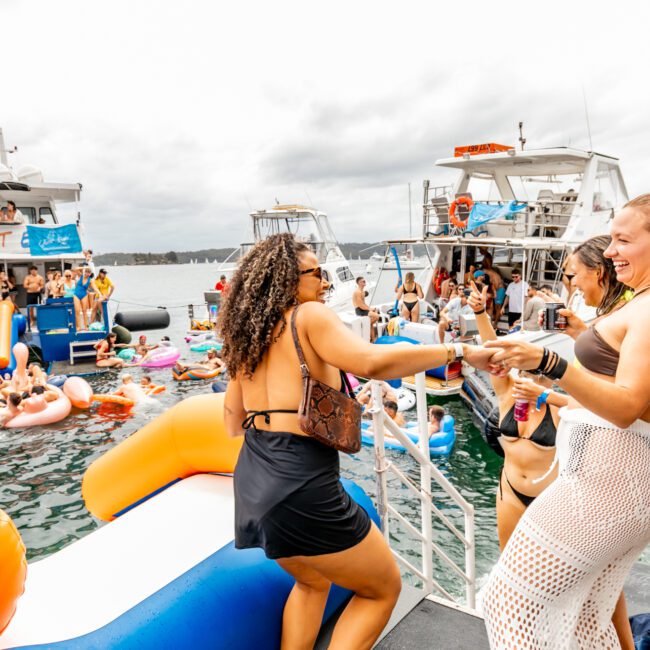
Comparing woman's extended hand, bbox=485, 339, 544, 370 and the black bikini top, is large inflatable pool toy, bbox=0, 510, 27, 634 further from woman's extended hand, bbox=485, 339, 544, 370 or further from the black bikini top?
the black bikini top

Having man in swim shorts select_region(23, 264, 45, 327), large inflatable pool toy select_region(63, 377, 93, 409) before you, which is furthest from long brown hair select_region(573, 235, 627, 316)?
man in swim shorts select_region(23, 264, 45, 327)

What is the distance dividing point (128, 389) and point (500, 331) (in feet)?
27.7

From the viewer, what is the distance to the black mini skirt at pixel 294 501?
1778mm

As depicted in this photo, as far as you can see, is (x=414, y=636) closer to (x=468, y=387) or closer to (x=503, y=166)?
(x=468, y=387)

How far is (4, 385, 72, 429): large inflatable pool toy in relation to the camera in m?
9.58

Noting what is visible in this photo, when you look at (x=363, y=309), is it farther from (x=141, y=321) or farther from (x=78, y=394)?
(x=141, y=321)

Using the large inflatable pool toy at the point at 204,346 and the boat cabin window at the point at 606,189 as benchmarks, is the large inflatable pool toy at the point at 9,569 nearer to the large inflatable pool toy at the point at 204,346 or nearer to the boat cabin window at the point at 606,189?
the boat cabin window at the point at 606,189

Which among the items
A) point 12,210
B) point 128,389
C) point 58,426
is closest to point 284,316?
point 58,426

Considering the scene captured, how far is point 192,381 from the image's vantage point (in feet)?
43.4

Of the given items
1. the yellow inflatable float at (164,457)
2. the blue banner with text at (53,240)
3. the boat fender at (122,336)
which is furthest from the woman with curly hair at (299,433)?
the boat fender at (122,336)

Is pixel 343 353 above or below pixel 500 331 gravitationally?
above

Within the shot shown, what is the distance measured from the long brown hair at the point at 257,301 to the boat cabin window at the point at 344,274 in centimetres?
1794

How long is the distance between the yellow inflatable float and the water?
314cm

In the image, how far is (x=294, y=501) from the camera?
1.77m
